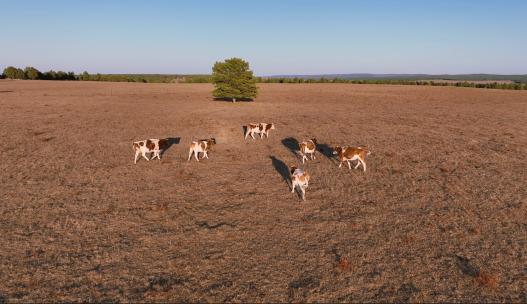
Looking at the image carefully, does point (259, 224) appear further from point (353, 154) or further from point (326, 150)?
point (326, 150)

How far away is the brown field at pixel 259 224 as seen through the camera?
288 inches

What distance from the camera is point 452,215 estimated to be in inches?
413

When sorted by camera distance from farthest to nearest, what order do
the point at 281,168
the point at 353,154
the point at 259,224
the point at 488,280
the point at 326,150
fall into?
the point at 326,150
the point at 281,168
the point at 353,154
the point at 259,224
the point at 488,280

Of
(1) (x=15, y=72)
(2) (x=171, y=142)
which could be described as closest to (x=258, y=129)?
(2) (x=171, y=142)

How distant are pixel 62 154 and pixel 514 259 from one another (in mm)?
18051

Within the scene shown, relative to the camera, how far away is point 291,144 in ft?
66.0

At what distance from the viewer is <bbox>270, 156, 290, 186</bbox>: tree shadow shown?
14200 mm

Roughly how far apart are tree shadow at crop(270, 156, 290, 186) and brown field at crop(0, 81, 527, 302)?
0.23m

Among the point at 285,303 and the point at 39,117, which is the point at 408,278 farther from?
the point at 39,117

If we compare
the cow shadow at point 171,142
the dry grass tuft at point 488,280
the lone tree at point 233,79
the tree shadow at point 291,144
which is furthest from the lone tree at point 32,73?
the dry grass tuft at point 488,280

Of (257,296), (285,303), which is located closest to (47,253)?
(257,296)

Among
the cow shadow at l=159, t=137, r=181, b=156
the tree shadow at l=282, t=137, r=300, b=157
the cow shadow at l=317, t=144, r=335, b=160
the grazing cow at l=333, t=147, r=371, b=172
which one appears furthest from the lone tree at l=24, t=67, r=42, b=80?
the grazing cow at l=333, t=147, r=371, b=172

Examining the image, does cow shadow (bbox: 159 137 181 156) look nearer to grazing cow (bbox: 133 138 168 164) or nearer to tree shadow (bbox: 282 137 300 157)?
grazing cow (bbox: 133 138 168 164)

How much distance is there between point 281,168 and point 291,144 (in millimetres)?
4954
